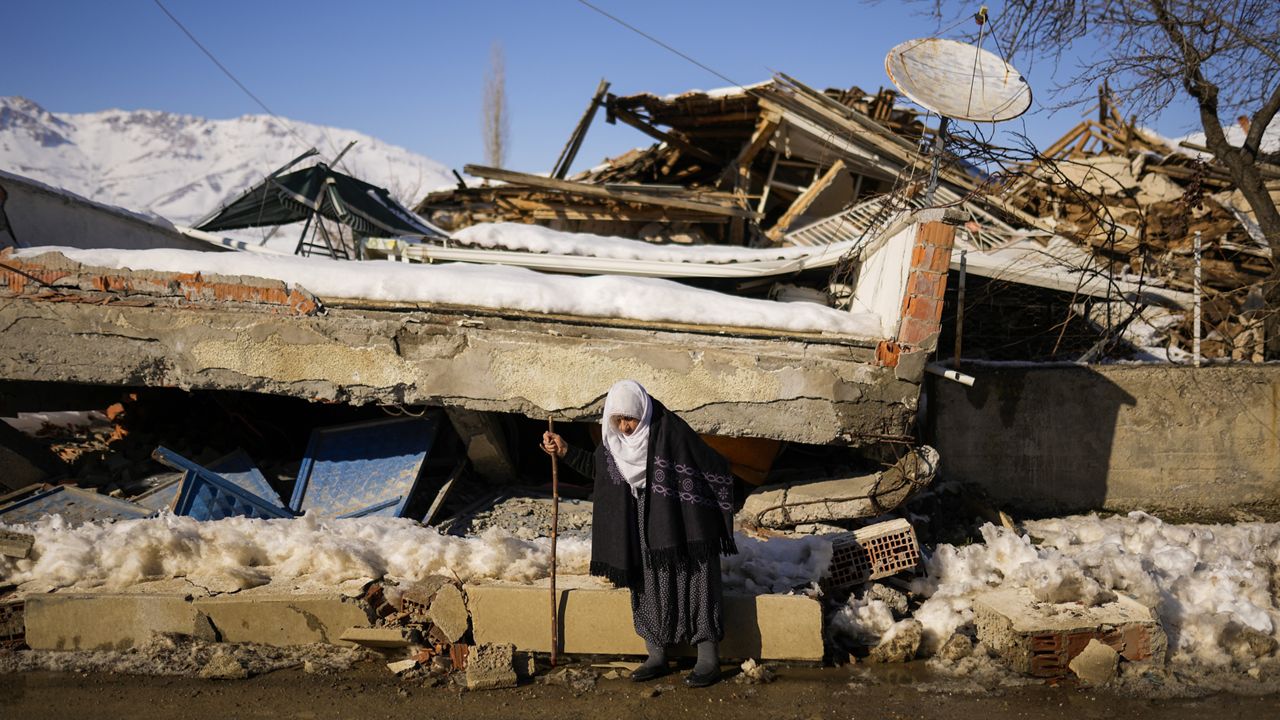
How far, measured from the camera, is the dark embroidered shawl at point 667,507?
3748 mm

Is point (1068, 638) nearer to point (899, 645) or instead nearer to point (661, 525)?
point (899, 645)

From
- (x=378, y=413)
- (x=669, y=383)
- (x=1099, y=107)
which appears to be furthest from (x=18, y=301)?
(x=1099, y=107)

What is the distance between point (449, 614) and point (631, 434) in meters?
1.35

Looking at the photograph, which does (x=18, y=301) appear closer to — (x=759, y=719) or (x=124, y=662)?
(x=124, y=662)

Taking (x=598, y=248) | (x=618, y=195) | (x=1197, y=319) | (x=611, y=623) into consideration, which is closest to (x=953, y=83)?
(x=1197, y=319)

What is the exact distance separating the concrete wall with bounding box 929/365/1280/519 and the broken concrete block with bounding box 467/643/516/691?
12.9ft

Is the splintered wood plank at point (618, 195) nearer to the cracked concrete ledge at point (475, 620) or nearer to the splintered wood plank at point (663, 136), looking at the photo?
the splintered wood plank at point (663, 136)

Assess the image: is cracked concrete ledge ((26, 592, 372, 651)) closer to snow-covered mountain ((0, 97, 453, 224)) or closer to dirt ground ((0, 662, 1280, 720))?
dirt ground ((0, 662, 1280, 720))

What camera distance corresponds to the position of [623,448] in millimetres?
3789

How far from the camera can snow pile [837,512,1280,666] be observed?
4117 millimetres

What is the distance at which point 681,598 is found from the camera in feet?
12.5

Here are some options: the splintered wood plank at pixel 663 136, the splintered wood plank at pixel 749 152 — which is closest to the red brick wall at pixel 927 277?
the splintered wood plank at pixel 749 152

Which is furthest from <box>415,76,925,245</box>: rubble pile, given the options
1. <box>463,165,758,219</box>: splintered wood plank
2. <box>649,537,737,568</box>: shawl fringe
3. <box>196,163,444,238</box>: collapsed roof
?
<box>649,537,737,568</box>: shawl fringe

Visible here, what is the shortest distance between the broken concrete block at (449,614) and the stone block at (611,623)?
0.19ft
